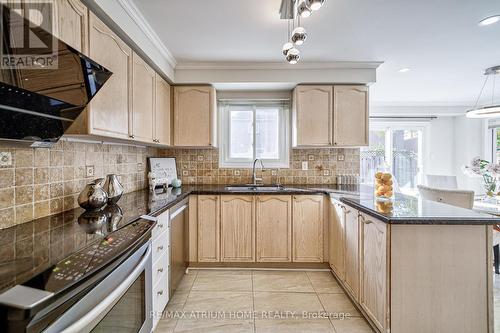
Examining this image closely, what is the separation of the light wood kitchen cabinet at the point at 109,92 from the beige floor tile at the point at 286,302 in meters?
1.76

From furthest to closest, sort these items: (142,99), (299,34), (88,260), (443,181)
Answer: (443,181) → (142,99) → (299,34) → (88,260)

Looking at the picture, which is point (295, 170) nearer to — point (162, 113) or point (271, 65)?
point (271, 65)

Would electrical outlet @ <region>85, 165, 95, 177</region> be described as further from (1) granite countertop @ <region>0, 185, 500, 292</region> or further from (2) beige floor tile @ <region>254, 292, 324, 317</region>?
(2) beige floor tile @ <region>254, 292, 324, 317</region>

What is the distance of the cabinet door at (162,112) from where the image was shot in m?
2.54

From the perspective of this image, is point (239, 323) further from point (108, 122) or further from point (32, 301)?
point (108, 122)

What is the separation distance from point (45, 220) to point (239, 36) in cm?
202

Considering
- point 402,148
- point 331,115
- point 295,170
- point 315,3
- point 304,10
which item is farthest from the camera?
point 402,148

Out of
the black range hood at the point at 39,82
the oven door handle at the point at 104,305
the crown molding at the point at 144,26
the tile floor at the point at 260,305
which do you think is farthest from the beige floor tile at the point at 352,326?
the crown molding at the point at 144,26

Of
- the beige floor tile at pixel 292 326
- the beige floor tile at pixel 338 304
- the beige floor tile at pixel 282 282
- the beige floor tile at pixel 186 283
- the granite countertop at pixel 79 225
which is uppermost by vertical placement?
the granite countertop at pixel 79 225

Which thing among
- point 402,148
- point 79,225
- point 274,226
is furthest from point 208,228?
point 402,148

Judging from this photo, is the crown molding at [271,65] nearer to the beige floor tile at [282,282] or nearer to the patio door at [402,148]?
the beige floor tile at [282,282]

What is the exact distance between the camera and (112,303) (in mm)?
1025

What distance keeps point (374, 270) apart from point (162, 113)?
7.97 feet

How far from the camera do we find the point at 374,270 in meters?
1.69
